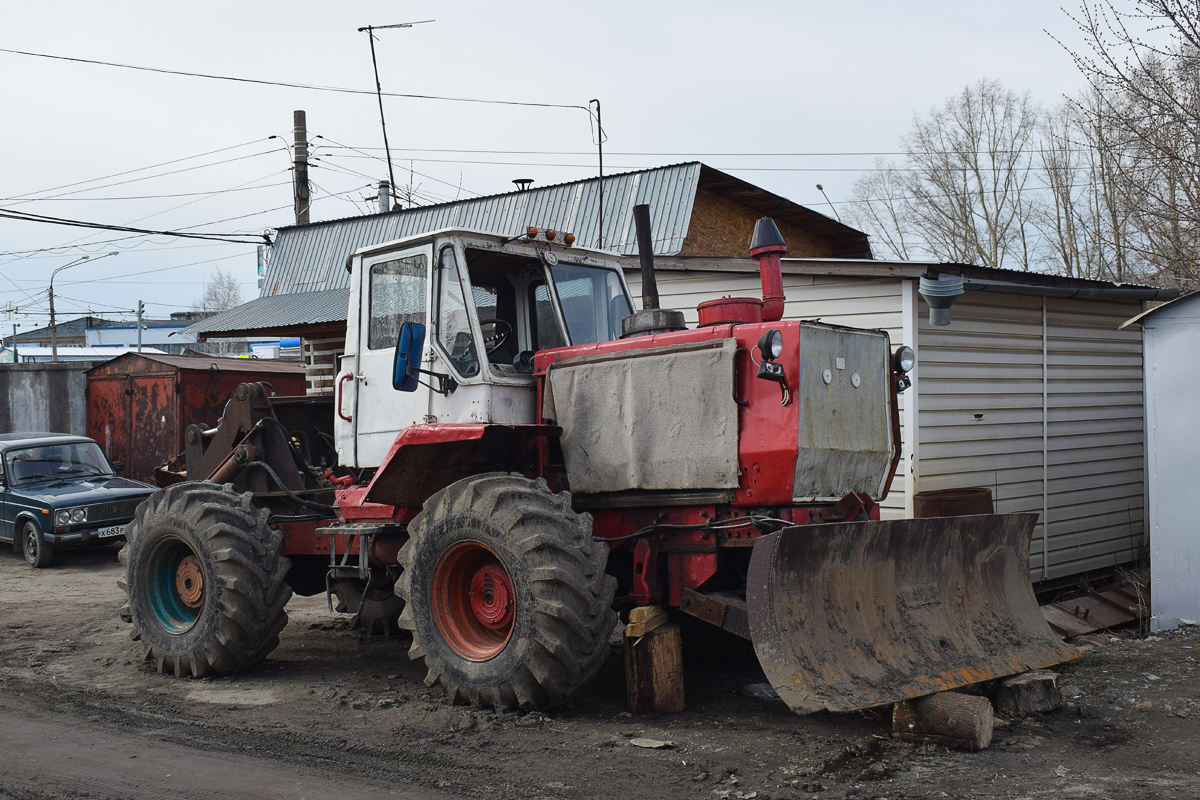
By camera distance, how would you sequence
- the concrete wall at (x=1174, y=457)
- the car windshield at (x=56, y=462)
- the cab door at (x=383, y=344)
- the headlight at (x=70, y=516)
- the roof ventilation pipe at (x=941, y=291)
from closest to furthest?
the cab door at (x=383, y=344), the concrete wall at (x=1174, y=457), the roof ventilation pipe at (x=941, y=291), the headlight at (x=70, y=516), the car windshield at (x=56, y=462)

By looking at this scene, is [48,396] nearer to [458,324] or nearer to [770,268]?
[458,324]

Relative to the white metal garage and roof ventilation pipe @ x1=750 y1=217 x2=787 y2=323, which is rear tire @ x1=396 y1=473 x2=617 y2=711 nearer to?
roof ventilation pipe @ x1=750 y1=217 x2=787 y2=323

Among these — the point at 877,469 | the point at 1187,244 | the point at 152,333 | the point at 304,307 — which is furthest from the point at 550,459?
the point at 152,333

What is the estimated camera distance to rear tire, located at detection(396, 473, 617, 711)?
544cm

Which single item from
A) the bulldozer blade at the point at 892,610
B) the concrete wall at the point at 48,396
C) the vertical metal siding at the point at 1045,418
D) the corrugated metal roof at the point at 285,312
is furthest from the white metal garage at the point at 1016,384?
the concrete wall at the point at 48,396

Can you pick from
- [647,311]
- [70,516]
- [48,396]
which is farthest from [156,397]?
[647,311]

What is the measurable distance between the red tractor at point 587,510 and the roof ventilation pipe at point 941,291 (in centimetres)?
292

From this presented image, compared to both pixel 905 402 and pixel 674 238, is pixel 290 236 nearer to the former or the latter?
pixel 674 238

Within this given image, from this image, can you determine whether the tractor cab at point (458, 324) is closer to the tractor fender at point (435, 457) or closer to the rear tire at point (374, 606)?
the tractor fender at point (435, 457)

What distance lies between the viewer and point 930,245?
107 feet

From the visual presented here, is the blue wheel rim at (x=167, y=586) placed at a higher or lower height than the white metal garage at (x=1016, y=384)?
lower

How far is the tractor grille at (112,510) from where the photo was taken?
527 inches

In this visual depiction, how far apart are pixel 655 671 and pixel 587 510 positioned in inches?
44.7

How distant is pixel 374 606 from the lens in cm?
834
